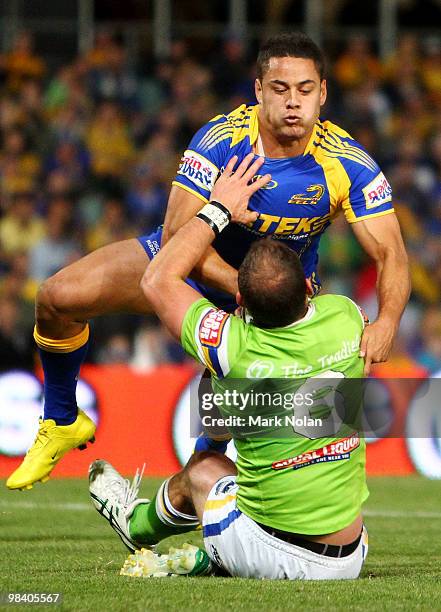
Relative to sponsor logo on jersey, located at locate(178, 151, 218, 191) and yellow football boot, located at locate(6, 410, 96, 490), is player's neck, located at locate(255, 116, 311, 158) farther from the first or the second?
yellow football boot, located at locate(6, 410, 96, 490)

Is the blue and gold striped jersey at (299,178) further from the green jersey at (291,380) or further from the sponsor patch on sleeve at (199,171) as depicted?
the green jersey at (291,380)

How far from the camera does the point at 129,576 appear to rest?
18.8ft

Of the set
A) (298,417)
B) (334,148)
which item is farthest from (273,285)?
(334,148)

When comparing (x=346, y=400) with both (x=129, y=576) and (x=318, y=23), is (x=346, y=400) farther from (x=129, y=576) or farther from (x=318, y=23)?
(x=318, y=23)

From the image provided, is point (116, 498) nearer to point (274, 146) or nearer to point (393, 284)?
point (393, 284)

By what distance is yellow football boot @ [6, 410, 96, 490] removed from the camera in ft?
23.6

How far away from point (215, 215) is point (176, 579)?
1714 mm

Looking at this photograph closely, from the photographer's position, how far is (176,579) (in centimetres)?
558

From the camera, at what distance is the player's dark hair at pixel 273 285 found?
518cm

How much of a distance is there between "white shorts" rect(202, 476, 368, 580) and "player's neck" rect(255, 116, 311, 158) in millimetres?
1973

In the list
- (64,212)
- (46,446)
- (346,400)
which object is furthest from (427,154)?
(346,400)

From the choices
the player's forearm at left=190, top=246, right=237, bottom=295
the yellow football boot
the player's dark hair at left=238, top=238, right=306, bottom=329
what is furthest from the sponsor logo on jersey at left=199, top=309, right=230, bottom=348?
the yellow football boot

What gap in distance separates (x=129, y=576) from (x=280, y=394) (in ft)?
3.82

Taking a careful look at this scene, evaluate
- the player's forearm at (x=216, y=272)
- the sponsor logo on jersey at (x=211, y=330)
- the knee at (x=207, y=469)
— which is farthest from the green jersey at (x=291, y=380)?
the player's forearm at (x=216, y=272)
